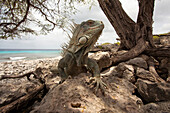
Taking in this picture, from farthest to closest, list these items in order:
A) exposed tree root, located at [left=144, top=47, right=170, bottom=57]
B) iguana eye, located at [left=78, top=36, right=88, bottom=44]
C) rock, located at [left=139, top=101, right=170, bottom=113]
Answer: exposed tree root, located at [left=144, top=47, right=170, bottom=57]
iguana eye, located at [left=78, top=36, right=88, bottom=44]
rock, located at [left=139, top=101, right=170, bottom=113]

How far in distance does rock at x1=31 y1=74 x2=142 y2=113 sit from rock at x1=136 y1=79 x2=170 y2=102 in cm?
18

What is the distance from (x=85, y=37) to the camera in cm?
211

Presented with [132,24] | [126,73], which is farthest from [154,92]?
[132,24]

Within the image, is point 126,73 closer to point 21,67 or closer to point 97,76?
point 97,76

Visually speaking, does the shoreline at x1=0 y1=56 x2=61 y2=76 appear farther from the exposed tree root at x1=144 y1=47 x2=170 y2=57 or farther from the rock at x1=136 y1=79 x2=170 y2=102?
the exposed tree root at x1=144 y1=47 x2=170 y2=57

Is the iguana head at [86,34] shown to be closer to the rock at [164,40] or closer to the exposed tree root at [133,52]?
the exposed tree root at [133,52]

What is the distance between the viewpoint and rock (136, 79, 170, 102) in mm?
1662

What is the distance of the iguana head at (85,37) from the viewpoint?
212 cm

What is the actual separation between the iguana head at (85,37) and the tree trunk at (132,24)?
2231mm

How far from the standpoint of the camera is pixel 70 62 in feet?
8.03

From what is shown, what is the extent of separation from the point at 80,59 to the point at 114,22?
3.33 m

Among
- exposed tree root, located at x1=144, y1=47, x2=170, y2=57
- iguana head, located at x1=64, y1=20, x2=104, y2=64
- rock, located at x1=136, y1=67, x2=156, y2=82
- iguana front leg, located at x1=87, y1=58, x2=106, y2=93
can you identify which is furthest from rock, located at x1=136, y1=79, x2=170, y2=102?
exposed tree root, located at x1=144, y1=47, x2=170, y2=57

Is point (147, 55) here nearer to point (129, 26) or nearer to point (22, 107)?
point (129, 26)

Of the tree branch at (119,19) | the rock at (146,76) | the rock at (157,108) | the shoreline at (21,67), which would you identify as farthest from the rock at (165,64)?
the shoreline at (21,67)
